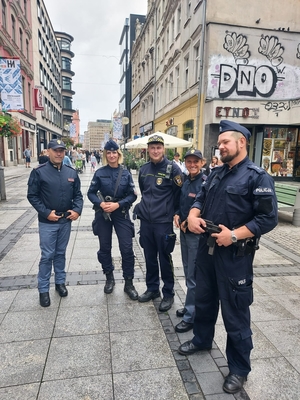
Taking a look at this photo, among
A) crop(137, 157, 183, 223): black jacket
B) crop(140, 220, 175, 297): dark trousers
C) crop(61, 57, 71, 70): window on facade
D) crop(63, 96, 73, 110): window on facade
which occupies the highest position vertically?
crop(61, 57, 71, 70): window on facade

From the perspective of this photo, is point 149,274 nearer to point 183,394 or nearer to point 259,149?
point 183,394

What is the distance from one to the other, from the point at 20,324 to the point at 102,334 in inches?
35.8

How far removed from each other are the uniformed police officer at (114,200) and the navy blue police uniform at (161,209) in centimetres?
30

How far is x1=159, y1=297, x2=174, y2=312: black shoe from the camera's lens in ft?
11.0

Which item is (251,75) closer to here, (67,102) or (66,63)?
(67,102)

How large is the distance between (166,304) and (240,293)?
4.71 feet

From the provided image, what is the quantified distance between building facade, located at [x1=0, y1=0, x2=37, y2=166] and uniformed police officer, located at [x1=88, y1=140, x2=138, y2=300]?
18.2m

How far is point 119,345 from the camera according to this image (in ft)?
9.04

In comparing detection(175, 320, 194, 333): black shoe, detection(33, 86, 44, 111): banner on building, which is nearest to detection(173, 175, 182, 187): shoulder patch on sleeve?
detection(175, 320, 194, 333): black shoe

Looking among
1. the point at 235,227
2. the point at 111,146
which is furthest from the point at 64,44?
the point at 235,227

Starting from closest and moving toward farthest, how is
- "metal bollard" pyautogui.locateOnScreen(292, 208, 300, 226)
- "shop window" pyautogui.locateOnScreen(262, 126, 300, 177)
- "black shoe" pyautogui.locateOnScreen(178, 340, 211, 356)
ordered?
"black shoe" pyautogui.locateOnScreen(178, 340, 211, 356), "metal bollard" pyautogui.locateOnScreen(292, 208, 300, 226), "shop window" pyautogui.locateOnScreen(262, 126, 300, 177)

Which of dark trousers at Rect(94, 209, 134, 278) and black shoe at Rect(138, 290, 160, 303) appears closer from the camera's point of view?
black shoe at Rect(138, 290, 160, 303)

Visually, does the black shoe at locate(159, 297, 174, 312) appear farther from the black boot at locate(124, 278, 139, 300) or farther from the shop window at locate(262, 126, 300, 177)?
the shop window at locate(262, 126, 300, 177)

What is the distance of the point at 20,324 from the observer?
304 cm
